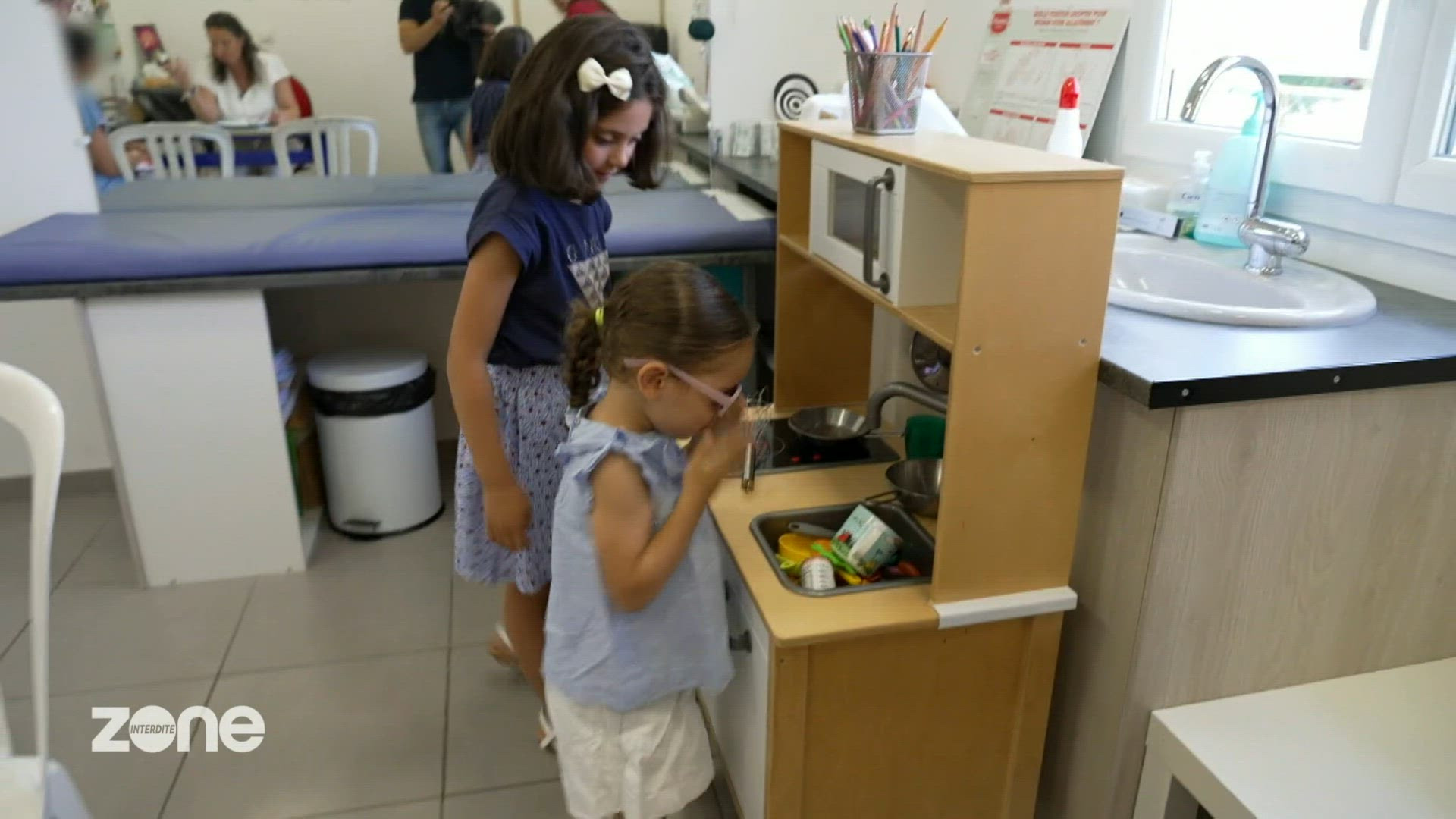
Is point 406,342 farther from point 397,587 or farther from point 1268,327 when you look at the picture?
point 1268,327

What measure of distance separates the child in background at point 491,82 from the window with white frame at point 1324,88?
124 cm

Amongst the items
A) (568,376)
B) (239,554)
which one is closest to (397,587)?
(239,554)

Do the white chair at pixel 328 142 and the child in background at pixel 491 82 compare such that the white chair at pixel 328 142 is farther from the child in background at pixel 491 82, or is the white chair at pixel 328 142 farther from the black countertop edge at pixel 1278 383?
the black countertop edge at pixel 1278 383

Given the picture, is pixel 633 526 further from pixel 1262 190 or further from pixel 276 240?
pixel 276 240

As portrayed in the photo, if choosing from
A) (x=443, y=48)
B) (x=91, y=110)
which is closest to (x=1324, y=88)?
(x=443, y=48)

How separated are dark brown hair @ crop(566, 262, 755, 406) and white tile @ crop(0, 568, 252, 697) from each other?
1294 mm

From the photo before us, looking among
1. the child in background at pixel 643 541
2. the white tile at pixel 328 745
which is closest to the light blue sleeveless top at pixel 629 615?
the child in background at pixel 643 541

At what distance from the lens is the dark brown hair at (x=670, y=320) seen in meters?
0.97

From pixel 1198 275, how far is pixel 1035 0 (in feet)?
2.64

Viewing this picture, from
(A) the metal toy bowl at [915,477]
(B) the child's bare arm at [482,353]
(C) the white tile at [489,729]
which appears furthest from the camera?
(C) the white tile at [489,729]

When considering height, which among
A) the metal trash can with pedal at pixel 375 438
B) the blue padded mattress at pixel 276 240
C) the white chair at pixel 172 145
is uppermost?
the white chair at pixel 172 145

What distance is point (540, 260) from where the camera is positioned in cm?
125

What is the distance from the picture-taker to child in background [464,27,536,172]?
2.09 meters

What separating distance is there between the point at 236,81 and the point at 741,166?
1.10 m
